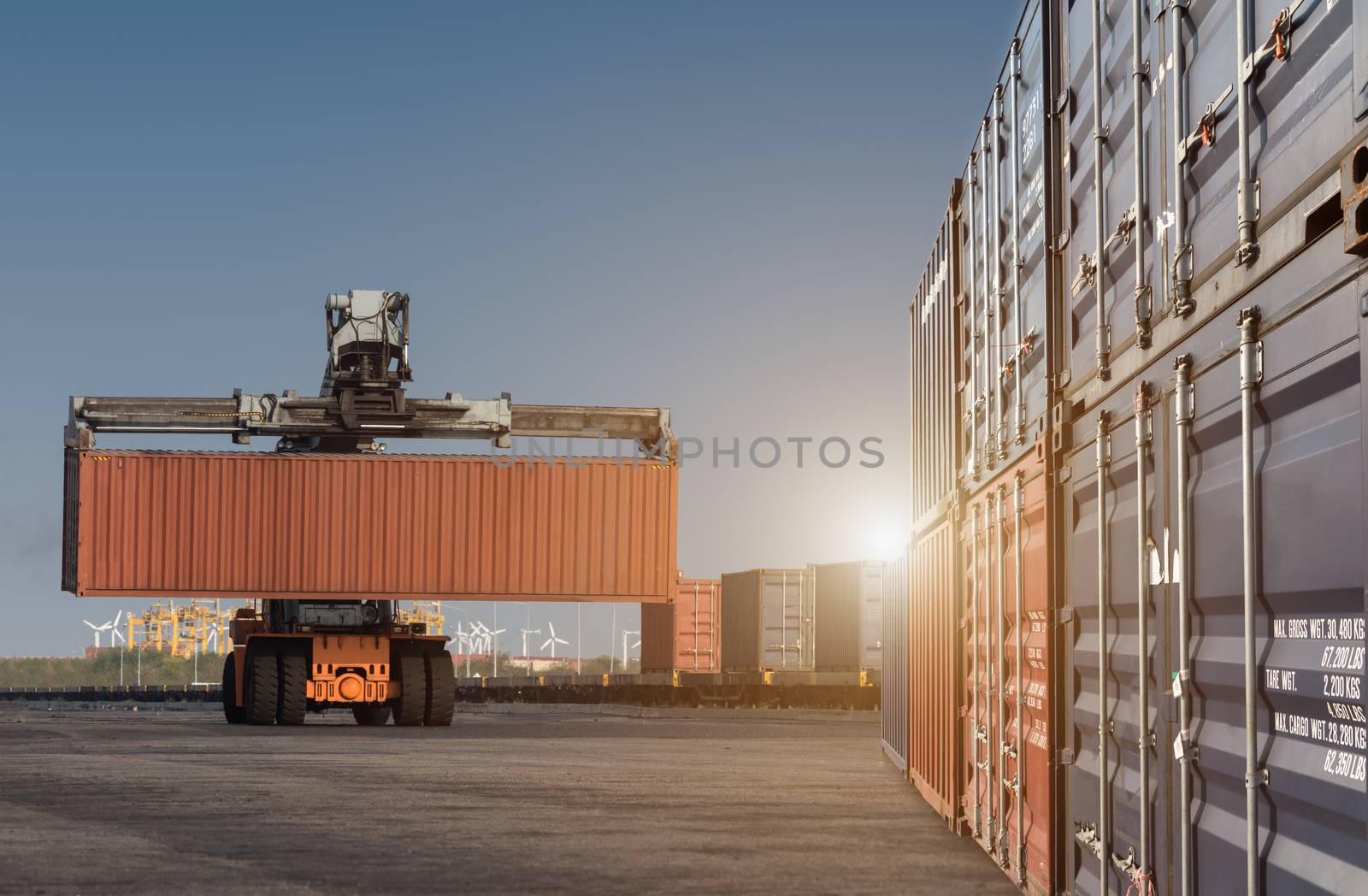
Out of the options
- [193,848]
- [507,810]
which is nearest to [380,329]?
[507,810]

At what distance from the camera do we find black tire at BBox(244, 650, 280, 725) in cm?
2481

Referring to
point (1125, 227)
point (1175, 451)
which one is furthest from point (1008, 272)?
point (1175, 451)

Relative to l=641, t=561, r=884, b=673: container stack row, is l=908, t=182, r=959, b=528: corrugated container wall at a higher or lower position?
higher

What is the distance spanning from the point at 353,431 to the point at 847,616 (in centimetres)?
1636

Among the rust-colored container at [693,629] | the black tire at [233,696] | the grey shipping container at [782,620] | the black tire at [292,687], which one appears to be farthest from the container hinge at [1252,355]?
the rust-colored container at [693,629]

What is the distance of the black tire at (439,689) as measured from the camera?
26.0m

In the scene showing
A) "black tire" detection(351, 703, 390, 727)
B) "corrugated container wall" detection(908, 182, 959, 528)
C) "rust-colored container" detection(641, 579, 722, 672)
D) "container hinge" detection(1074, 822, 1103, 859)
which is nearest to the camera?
"container hinge" detection(1074, 822, 1103, 859)

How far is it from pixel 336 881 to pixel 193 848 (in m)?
1.82

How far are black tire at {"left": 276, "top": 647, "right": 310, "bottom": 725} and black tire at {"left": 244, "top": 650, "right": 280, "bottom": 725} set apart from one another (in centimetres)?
10

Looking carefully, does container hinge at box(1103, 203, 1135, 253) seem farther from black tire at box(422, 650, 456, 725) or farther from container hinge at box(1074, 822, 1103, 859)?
black tire at box(422, 650, 456, 725)

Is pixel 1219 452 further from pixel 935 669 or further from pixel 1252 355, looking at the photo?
pixel 935 669

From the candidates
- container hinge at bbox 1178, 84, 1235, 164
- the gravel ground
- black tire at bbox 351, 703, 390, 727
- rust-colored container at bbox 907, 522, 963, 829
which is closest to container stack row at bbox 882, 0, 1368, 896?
container hinge at bbox 1178, 84, 1235, 164

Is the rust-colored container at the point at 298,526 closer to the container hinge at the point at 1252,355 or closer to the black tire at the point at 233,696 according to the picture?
the black tire at the point at 233,696

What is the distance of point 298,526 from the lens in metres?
25.0
